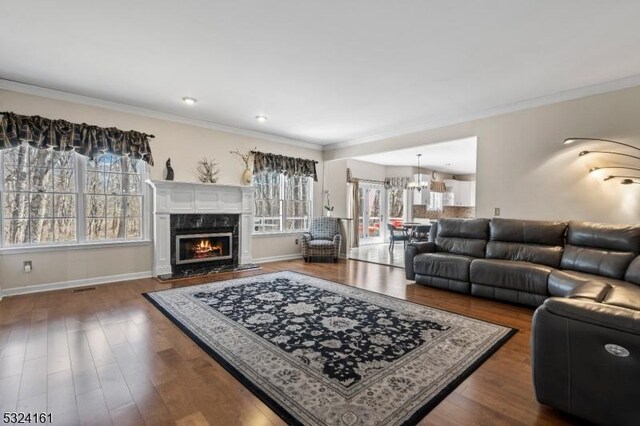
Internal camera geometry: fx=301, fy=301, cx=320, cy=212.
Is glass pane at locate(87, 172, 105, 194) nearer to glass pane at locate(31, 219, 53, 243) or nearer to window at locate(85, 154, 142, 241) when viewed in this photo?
window at locate(85, 154, 142, 241)

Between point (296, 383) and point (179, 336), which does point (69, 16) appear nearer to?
point (179, 336)

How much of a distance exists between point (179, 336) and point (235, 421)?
1369mm

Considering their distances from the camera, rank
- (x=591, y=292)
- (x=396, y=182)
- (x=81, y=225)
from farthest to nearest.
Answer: (x=396, y=182), (x=81, y=225), (x=591, y=292)

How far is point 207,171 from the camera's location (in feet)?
18.4

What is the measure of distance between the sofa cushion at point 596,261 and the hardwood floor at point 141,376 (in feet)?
2.62

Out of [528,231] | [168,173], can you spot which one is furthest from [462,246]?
[168,173]

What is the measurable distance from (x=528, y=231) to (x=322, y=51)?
3.58 m

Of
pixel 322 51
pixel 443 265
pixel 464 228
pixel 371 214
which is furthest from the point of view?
pixel 371 214

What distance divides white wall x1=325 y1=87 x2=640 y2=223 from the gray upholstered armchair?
9.64 feet

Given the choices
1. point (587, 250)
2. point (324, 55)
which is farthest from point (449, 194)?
point (324, 55)

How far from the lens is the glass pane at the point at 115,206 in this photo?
475cm

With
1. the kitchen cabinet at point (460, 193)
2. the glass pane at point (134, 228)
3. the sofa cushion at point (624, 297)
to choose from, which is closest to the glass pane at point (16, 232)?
the glass pane at point (134, 228)

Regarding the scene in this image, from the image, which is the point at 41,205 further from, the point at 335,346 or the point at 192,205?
the point at 335,346

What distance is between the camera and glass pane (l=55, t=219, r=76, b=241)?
170 inches
